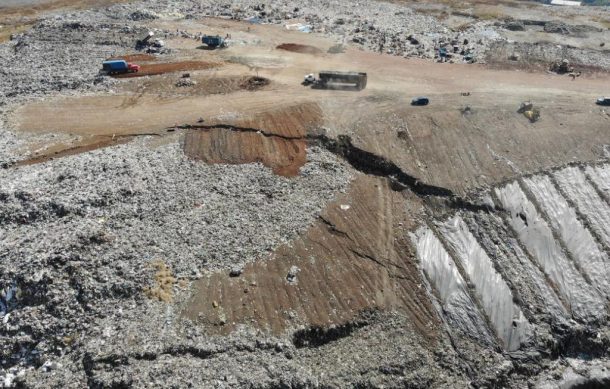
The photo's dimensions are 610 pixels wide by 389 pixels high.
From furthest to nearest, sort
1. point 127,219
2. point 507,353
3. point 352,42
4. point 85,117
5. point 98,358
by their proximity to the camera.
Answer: point 352,42, point 85,117, point 127,219, point 507,353, point 98,358

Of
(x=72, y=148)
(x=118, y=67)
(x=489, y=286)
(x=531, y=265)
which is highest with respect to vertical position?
(x=118, y=67)

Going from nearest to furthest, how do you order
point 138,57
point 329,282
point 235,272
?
point 235,272, point 329,282, point 138,57

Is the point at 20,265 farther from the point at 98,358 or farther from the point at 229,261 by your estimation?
the point at 229,261

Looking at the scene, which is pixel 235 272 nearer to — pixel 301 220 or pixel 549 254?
pixel 301 220

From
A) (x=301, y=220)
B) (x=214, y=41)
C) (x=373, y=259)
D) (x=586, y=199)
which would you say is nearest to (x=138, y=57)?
(x=214, y=41)

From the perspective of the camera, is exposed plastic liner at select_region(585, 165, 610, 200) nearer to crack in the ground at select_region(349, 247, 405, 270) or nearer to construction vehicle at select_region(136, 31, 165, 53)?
crack in the ground at select_region(349, 247, 405, 270)

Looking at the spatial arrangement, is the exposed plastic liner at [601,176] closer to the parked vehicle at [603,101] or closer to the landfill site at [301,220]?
the landfill site at [301,220]

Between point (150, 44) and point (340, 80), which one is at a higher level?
point (150, 44)

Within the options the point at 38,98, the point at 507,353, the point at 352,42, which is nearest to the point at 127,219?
the point at 38,98
